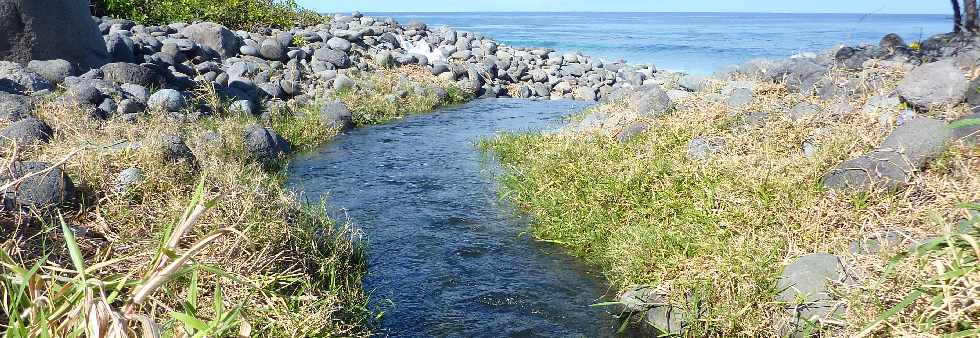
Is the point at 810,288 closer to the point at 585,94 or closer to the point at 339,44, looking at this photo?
the point at 585,94

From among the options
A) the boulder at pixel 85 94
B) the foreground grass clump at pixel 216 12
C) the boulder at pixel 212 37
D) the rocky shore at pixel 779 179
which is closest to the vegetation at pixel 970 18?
the rocky shore at pixel 779 179

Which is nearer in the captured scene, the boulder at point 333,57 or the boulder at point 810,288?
the boulder at point 810,288


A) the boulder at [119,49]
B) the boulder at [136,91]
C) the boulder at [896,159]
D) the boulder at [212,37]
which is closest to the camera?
the boulder at [896,159]

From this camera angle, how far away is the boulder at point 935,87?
7.40m

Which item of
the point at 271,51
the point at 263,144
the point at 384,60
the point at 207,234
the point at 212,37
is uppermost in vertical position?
the point at 207,234

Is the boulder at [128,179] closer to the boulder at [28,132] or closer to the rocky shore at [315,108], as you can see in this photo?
the rocky shore at [315,108]

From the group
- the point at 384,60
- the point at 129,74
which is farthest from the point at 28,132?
the point at 384,60

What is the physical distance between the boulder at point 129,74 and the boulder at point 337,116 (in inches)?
132

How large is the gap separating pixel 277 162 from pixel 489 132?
211 inches

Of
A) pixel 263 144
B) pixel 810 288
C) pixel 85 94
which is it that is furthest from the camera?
pixel 263 144

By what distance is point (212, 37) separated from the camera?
58.6 feet

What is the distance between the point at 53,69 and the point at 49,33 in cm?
112

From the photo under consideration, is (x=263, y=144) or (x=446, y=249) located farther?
(x=263, y=144)

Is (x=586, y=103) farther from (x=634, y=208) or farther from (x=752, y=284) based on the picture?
(x=752, y=284)
